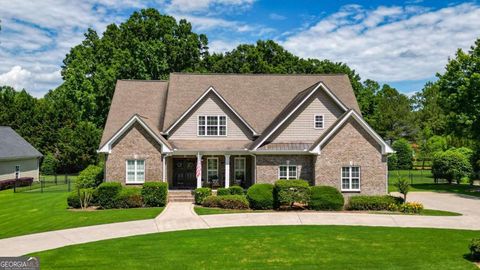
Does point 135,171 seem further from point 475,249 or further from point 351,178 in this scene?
point 475,249

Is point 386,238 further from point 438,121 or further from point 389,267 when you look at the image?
point 438,121

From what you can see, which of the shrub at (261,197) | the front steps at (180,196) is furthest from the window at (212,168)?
the shrub at (261,197)

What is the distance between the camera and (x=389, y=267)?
1246 cm

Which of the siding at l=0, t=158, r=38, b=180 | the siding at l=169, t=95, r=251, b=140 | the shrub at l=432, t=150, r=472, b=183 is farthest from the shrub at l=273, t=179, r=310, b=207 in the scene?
the siding at l=0, t=158, r=38, b=180

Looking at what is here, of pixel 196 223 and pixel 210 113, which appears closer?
pixel 196 223

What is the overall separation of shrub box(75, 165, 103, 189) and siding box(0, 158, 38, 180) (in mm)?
17215

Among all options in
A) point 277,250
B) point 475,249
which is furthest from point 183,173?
point 475,249

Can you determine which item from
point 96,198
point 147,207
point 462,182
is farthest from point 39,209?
point 462,182

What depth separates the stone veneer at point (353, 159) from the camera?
25.9 metres

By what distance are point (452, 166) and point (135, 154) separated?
31065 millimetres

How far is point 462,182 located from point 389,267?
36.4 metres

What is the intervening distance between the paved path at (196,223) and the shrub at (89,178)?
7.91 meters

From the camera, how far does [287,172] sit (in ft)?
89.0

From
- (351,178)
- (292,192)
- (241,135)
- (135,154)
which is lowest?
(292,192)
